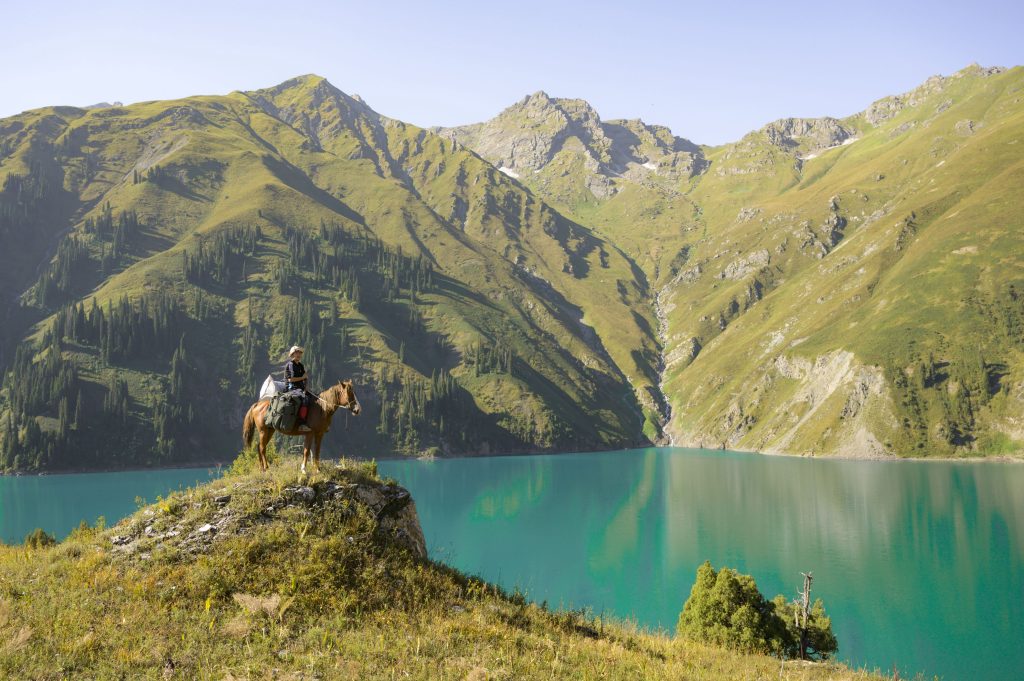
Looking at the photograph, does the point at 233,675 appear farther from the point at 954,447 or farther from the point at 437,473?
the point at 954,447

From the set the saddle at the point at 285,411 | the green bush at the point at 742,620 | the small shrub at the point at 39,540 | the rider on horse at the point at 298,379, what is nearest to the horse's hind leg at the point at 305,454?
the saddle at the point at 285,411

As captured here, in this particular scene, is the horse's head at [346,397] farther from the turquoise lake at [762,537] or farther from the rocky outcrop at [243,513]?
the turquoise lake at [762,537]

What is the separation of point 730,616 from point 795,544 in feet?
180

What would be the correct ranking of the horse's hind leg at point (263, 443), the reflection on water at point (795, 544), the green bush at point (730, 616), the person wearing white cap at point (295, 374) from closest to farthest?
the person wearing white cap at point (295, 374)
the horse's hind leg at point (263, 443)
the green bush at point (730, 616)
the reflection on water at point (795, 544)

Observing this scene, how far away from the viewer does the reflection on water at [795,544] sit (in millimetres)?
54625

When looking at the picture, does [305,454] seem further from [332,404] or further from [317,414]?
[332,404]

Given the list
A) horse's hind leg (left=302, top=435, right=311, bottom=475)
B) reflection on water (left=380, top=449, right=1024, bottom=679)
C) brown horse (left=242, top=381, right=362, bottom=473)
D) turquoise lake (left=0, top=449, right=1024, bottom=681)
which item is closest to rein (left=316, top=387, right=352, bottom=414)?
brown horse (left=242, top=381, right=362, bottom=473)

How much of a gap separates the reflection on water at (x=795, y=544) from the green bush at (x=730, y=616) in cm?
1099

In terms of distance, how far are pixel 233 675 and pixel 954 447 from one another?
22365 centimetres

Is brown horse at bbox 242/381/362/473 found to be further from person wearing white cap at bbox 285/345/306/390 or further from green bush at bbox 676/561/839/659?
green bush at bbox 676/561/839/659

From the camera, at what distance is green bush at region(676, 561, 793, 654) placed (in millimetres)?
35938

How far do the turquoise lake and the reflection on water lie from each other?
0.27 m

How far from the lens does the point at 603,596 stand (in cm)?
6438

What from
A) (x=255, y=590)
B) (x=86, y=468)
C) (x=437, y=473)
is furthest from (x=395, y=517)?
(x=86, y=468)
